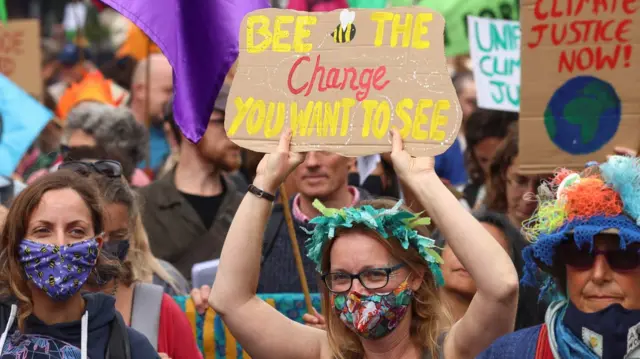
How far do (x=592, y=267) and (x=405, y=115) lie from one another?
32.4 inches

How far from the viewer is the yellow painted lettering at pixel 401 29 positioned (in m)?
4.57

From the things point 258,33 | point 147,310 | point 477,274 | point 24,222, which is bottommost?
point 147,310

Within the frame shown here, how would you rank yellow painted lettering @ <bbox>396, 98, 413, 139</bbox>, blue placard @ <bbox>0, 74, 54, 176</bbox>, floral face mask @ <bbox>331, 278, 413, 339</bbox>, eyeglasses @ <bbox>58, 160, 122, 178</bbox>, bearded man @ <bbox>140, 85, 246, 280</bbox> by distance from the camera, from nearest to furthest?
floral face mask @ <bbox>331, 278, 413, 339</bbox>
yellow painted lettering @ <bbox>396, 98, 413, 139</bbox>
eyeglasses @ <bbox>58, 160, 122, 178</bbox>
bearded man @ <bbox>140, 85, 246, 280</bbox>
blue placard @ <bbox>0, 74, 54, 176</bbox>

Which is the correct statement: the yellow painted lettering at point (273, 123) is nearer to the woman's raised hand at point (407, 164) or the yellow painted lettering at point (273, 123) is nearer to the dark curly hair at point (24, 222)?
the woman's raised hand at point (407, 164)

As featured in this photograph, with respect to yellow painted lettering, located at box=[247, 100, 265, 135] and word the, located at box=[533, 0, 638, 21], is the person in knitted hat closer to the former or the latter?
yellow painted lettering, located at box=[247, 100, 265, 135]

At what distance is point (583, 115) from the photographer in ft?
21.4

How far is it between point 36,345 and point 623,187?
73.8 inches

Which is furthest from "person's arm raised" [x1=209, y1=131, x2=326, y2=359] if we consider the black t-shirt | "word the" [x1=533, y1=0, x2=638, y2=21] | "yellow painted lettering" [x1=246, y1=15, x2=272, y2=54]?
the black t-shirt

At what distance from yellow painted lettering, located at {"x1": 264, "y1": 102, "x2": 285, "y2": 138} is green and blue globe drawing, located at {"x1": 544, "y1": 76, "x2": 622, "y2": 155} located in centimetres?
227

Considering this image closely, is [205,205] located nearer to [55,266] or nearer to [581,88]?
[581,88]

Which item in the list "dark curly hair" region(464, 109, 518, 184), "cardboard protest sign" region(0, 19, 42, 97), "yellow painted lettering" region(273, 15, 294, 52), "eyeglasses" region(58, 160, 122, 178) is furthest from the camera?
"cardboard protest sign" region(0, 19, 42, 97)

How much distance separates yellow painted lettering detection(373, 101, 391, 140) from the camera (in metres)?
4.52

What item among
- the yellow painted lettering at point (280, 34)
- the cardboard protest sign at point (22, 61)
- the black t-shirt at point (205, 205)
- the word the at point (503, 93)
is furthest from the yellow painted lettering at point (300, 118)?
the cardboard protest sign at point (22, 61)

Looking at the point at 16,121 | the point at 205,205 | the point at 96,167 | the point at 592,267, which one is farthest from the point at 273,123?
the point at 16,121
